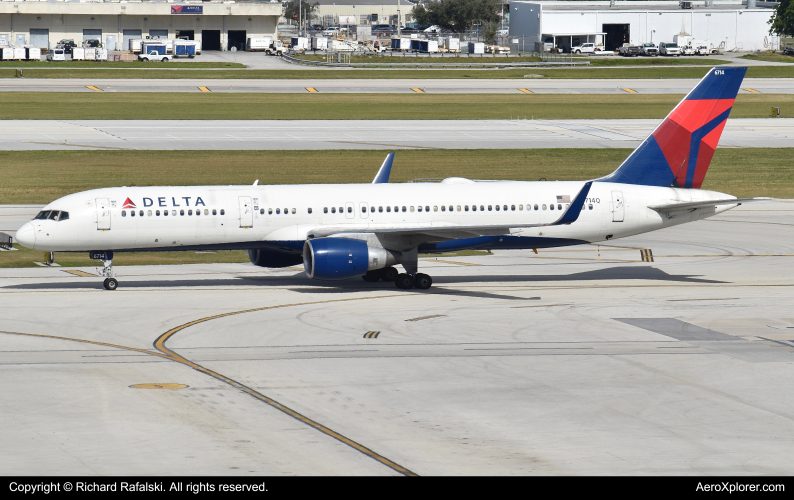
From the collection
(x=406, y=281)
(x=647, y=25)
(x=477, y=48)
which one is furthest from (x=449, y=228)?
(x=647, y=25)

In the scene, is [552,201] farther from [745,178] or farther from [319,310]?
[745,178]

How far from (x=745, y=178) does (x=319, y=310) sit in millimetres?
44934

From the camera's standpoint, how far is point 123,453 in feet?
68.4

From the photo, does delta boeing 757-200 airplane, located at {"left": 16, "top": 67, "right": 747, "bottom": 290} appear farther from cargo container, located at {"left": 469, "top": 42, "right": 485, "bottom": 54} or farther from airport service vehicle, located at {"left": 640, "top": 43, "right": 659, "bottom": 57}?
cargo container, located at {"left": 469, "top": 42, "right": 485, "bottom": 54}

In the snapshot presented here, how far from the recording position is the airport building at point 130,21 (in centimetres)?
17575

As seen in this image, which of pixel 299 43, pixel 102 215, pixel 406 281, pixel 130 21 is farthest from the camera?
pixel 299 43

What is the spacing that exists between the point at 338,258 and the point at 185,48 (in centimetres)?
13930

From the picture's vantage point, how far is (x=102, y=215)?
38.8m

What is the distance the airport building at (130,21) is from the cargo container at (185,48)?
14.1 metres

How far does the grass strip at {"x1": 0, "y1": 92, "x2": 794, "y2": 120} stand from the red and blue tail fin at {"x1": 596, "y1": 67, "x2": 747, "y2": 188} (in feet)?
196

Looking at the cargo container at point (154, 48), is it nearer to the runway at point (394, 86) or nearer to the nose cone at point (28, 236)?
the runway at point (394, 86)

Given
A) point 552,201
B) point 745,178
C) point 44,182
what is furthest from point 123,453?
point 745,178

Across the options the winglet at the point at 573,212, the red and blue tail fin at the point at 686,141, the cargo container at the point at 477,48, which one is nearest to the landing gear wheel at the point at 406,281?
the winglet at the point at 573,212

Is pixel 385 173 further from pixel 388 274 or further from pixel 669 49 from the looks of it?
pixel 669 49
